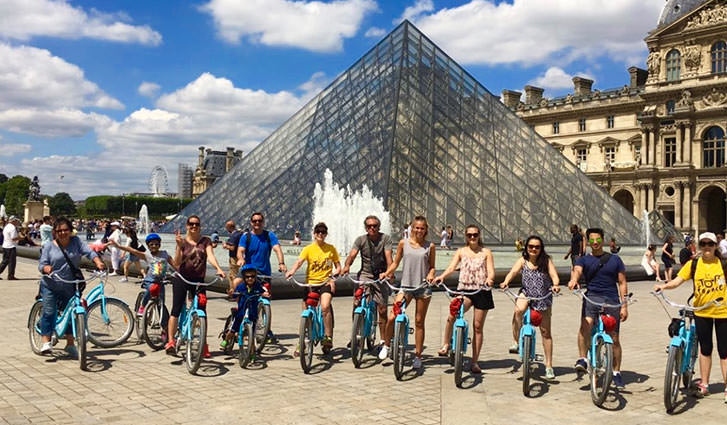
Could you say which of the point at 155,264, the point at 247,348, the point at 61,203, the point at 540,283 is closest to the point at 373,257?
the point at 247,348

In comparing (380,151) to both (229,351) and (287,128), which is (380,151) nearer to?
(287,128)

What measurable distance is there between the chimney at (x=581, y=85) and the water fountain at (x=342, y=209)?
4133 cm

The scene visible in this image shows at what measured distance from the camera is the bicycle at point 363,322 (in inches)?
241

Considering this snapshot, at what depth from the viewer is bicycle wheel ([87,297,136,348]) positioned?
260 inches

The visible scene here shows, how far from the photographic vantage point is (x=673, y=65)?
48031 mm

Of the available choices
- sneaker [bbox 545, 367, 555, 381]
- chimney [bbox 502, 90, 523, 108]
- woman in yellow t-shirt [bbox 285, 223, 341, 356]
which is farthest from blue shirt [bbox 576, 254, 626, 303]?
chimney [bbox 502, 90, 523, 108]

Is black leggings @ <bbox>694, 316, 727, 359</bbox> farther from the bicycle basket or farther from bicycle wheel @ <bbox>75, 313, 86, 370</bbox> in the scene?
bicycle wheel @ <bbox>75, 313, 86, 370</bbox>

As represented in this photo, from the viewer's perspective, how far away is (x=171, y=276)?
21.8ft

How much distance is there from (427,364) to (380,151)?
56.6 ft

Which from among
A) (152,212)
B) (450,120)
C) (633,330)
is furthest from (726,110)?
(152,212)

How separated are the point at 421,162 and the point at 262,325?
56.9ft

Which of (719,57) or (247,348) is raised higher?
(719,57)

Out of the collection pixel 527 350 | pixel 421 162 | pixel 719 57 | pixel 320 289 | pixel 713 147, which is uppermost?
pixel 719 57

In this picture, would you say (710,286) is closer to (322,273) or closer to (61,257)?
(322,273)
